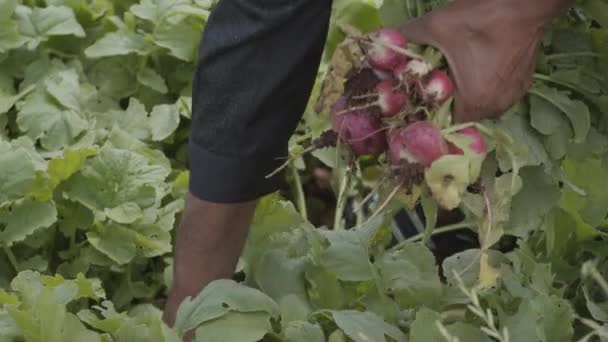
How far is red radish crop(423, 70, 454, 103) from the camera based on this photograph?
1160 mm

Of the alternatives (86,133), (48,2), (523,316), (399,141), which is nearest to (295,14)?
(399,141)

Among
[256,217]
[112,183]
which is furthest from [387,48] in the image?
[112,183]

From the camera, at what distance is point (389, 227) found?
179 centimetres

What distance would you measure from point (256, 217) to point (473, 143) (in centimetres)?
66

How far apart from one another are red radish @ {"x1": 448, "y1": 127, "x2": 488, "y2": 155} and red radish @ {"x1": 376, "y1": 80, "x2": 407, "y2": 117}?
71 mm

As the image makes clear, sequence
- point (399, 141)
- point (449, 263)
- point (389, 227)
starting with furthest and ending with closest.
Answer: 1. point (389, 227)
2. point (449, 263)
3. point (399, 141)

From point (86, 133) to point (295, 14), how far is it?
72cm

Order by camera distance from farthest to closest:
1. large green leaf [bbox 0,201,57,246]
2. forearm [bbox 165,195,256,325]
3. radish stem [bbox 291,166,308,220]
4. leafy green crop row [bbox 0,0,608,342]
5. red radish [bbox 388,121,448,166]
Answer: radish stem [bbox 291,166,308,220] < large green leaf [bbox 0,201,57,246] < forearm [bbox 165,195,256,325] < leafy green crop row [bbox 0,0,608,342] < red radish [bbox 388,121,448,166]

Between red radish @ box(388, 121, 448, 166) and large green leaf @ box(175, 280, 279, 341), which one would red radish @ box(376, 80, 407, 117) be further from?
large green leaf @ box(175, 280, 279, 341)

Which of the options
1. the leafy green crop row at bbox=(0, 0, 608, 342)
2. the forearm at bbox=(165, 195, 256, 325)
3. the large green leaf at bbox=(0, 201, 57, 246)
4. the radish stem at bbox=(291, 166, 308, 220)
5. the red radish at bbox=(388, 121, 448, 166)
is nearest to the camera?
the red radish at bbox=(388, 121, 448, 166)

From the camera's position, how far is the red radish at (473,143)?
115cm

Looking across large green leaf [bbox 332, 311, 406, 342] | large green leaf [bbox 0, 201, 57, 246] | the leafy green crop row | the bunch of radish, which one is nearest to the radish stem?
the leafy green crop row

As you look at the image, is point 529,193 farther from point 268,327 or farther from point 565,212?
point 268,327

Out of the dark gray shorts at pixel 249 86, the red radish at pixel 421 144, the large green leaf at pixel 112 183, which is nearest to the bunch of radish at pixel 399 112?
the red radish at pixel 421 144
